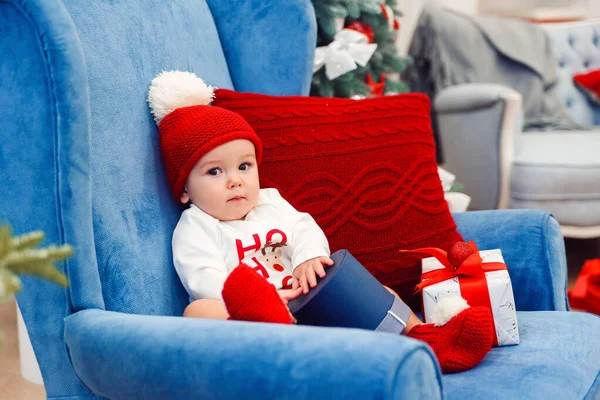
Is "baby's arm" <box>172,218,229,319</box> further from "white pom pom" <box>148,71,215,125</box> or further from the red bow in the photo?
the red bow

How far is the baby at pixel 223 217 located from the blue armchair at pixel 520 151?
4.81 feet

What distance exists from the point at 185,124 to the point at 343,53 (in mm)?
1022

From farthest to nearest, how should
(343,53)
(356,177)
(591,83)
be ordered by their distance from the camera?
1. (591,83)
2. (343,53)
3. (356,177)

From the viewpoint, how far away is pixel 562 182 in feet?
7.60

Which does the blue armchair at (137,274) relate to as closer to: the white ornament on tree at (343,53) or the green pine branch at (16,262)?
the green pine branch at (16,262)

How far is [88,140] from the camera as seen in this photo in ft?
2.85

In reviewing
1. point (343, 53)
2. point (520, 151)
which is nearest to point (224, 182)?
point (343, 53)

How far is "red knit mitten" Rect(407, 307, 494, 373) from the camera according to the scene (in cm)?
92

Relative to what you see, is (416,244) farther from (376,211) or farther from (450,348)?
(450,348)

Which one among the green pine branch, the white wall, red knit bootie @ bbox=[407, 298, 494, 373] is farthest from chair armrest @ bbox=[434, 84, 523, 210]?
the green pine branch

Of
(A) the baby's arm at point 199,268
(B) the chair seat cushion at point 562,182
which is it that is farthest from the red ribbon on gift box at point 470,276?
(B) the chair seat cushion at point 562,182

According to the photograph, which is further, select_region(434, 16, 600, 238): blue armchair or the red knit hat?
select_region(434, 16, 600, 238): blue armchair

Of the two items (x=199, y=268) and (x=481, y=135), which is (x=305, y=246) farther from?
(x=481, y=135)

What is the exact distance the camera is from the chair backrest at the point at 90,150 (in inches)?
32.9
